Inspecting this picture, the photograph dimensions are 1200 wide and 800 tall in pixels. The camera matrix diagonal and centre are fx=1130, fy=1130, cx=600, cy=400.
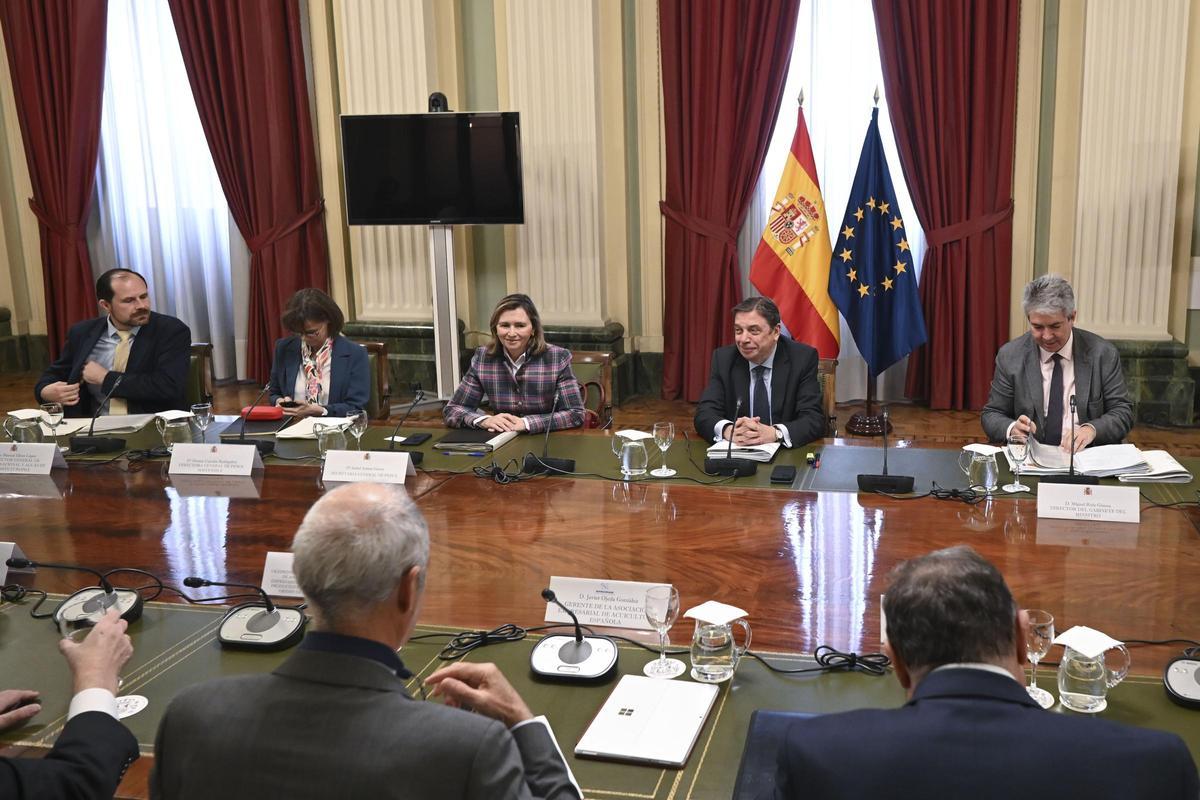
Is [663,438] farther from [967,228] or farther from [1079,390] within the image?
[967,228]

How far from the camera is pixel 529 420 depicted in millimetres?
3992

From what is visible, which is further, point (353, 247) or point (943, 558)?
point (353, 247)

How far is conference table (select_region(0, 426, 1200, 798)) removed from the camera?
1.90 meters

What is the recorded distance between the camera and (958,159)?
618 cm

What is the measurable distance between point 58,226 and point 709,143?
14.8ft

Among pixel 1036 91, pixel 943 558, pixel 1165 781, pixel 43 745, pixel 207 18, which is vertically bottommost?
pixel 43 745

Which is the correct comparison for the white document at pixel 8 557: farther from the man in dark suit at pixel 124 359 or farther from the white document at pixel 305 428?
the man in dark suit at pixel 124 359

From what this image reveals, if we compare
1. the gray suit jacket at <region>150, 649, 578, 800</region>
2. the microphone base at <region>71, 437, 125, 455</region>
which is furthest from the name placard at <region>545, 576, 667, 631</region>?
the microphone base at <region>71, 437, 125, 455</region>

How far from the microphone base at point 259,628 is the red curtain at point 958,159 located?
4.92 meters

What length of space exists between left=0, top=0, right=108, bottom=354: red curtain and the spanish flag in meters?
4.60

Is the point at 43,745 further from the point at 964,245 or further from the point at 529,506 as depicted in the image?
the point at 964,245

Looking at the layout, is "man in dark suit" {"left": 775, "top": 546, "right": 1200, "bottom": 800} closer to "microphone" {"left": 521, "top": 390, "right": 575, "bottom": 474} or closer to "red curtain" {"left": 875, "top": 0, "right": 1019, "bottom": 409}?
"microphone" {"left": 521, "top": 390, "right": 575, "bottom": 474}

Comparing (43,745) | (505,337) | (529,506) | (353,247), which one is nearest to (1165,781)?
(43,745)

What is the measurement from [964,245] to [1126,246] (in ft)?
2.68
